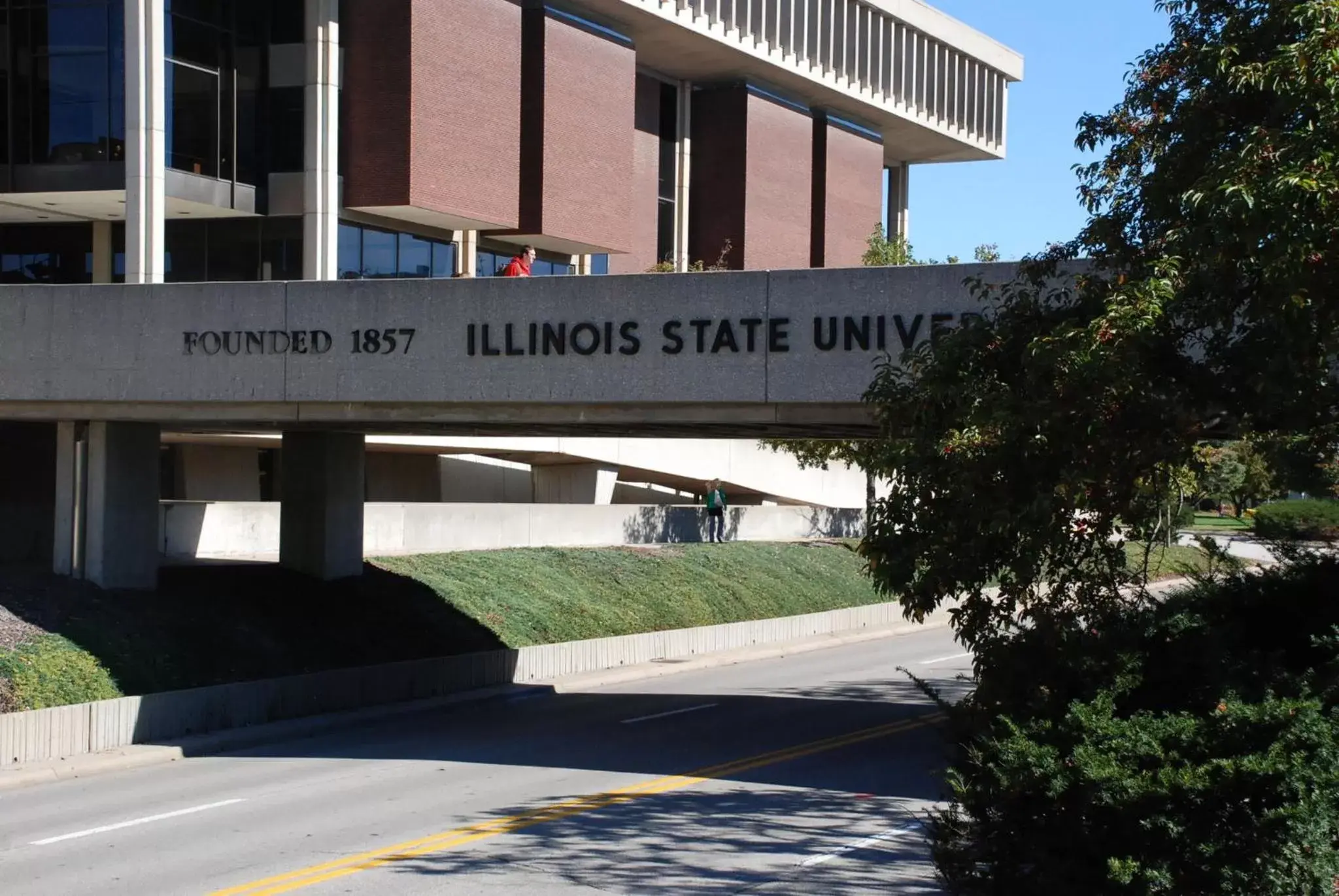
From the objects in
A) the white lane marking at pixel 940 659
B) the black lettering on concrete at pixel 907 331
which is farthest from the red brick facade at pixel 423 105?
the black lettering on concrete at pixel 907 331

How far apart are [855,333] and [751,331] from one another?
128cm

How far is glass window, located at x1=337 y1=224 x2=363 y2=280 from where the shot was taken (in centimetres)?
3619

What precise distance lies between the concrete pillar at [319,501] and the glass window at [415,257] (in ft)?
44.4

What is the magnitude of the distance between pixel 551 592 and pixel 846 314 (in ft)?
43.4

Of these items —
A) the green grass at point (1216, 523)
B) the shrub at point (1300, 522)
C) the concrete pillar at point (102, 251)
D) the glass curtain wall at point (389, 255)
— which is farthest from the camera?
the green grass at point (1216, 523)

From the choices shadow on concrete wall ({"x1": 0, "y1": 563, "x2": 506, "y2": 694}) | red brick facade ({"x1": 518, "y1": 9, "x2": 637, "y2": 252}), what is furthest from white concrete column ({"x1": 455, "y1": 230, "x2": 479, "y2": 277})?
shadow on concrete wall ({"x1": 0, "y1": 563, "x2": 506, "y2": 694})

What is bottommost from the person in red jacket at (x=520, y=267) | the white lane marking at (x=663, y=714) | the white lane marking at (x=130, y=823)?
the white lane marking at (x=663, y=714)

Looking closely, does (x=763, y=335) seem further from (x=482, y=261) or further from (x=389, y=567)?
(x=482, y=261)

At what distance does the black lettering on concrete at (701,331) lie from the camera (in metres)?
17.8

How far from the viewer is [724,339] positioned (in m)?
17.7

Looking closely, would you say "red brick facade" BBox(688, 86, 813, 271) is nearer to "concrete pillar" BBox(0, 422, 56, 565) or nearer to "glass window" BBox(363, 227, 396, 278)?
"glass window" BBox(363, 227, 396, 278)

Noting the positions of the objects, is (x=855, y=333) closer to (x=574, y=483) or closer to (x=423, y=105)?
(x=423, y=105)

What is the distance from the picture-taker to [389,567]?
1057 inches

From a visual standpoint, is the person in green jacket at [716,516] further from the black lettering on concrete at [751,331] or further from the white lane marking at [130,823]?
the white lane marking at [130,823]
